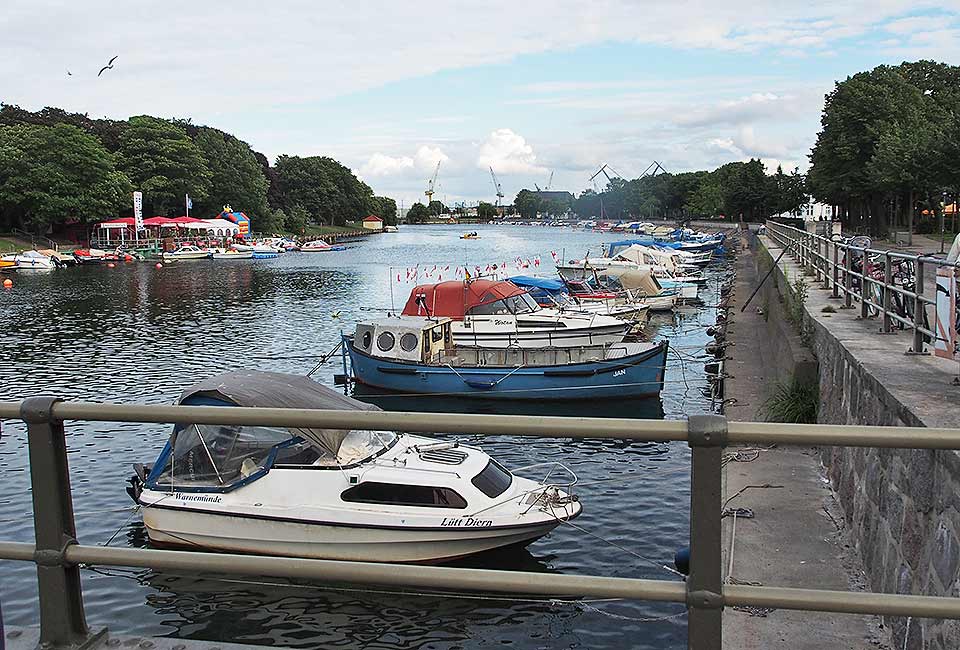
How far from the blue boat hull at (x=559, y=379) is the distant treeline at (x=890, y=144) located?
92.9 feet

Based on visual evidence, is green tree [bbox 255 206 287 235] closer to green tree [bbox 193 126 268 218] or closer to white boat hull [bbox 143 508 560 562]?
green tree [bbox 193 126 268 218]

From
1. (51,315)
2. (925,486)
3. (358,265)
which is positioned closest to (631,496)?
(925,486)

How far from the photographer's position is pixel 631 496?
15.4m

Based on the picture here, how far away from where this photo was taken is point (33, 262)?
245 feet

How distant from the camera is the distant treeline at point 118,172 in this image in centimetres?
9144

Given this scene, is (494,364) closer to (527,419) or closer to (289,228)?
(527,419)

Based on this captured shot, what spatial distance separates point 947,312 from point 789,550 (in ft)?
8.63

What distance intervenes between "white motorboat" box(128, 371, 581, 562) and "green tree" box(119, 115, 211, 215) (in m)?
97.1

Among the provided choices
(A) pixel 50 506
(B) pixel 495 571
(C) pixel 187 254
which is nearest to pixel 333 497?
(A) pixel 50 506

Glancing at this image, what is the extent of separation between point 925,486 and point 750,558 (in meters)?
2.90

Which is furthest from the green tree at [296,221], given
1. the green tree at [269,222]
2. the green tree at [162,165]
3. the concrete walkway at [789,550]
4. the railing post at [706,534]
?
the railing post at [706,534]

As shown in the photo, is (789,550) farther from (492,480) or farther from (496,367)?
(496,367)

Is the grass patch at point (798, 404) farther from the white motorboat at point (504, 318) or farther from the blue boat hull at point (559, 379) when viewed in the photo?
the white motorboat at point (504, 318)

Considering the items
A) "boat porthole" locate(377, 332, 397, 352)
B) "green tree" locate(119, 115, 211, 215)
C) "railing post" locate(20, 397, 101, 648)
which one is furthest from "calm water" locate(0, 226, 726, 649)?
"green tree" locate(119, 115, 211, 215)
